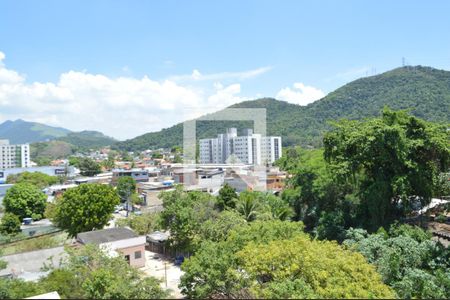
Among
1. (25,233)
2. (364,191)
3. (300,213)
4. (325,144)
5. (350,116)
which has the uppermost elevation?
(350,116)

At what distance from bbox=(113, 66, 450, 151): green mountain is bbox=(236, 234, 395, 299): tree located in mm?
58468

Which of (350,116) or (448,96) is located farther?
(350,116)

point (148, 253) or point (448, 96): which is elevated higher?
point (448, 96)

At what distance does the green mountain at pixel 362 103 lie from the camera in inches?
2847

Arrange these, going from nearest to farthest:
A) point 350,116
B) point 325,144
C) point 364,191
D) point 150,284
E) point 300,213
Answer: point 150,284
point 364,191
point 325,144
point 300,213
point 350,116

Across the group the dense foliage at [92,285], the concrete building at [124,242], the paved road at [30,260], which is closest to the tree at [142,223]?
the concrete building at [124,242]

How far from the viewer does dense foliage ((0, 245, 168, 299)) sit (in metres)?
6.88

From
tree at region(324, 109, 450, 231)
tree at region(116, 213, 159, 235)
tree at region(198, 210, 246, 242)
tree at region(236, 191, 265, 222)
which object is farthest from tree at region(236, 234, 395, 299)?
tree at region(116, 213, 159, 235)

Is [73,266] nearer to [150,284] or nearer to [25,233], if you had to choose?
[150,284]

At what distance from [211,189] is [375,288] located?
22.0 metres

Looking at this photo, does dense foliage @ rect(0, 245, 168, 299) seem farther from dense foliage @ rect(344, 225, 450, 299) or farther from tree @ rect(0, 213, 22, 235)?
tree @ rect(0, 213, 22, 235)

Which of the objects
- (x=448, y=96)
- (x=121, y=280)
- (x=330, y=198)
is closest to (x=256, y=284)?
(x=121, y=280)

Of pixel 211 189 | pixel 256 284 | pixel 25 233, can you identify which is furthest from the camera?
pixel 211 189

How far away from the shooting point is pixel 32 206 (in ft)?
81.0
